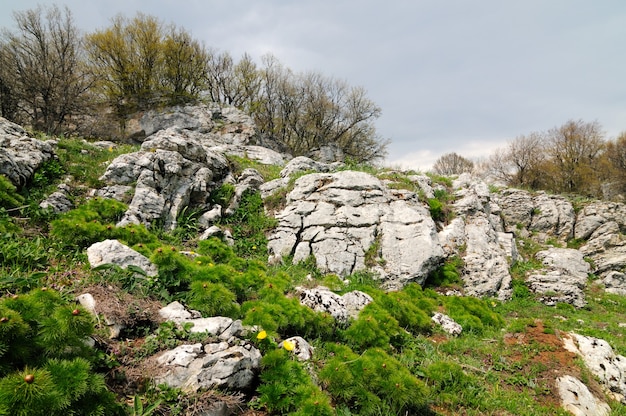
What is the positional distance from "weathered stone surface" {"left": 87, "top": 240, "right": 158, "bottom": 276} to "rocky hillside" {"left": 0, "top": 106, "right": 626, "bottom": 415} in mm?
31

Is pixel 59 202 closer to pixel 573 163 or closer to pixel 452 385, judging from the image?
pixel 452 385

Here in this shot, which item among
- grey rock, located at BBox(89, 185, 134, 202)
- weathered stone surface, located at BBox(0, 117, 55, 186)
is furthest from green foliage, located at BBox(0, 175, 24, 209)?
grey rock, located at BBox(89, 185, 134, 202)

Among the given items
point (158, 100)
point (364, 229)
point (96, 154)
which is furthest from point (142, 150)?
point (158, 100)

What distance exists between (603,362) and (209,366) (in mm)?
7253

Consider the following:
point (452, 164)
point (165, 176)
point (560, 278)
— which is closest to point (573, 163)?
point (452, 164)

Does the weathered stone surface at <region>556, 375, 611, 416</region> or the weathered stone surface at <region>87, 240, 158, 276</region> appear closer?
the weathered stone surface at <region>556, 375, 611, 416</region>

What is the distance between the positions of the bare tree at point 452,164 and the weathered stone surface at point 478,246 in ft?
139

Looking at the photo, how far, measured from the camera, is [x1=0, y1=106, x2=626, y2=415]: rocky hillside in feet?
11.2

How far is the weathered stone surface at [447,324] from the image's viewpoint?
6.95 m

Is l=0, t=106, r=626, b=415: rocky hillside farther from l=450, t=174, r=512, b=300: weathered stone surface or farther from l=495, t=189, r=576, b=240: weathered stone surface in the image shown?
l=495, t=189, r=576, b=240: weathered stone surface

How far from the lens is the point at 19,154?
8805 mm

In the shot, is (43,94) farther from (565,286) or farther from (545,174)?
(545,174)

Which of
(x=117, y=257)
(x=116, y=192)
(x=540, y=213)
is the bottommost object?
(x=117, y=257)

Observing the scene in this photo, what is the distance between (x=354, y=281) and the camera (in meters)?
9.20
